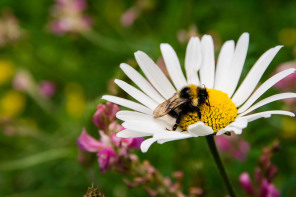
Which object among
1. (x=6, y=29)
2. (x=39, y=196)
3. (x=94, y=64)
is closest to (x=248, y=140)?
(x=39, y=196)

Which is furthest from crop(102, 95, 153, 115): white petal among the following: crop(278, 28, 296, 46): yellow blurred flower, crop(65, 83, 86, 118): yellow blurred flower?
crop(65, 83, 86, 118): yellow blurred flower

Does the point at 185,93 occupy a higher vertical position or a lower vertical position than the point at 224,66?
lower

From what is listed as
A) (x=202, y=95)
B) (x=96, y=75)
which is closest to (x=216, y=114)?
(x=202, y=95)

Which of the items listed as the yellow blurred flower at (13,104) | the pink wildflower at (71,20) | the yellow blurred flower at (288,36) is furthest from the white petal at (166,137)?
the yellow blurred flower at (13,104)

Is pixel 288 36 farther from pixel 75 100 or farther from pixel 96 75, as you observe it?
pixel 75 100

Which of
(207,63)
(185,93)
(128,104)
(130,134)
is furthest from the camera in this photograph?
(207,63)
